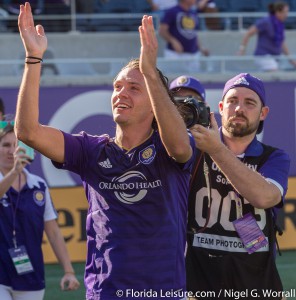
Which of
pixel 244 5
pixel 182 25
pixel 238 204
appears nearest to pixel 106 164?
pixel 238 204

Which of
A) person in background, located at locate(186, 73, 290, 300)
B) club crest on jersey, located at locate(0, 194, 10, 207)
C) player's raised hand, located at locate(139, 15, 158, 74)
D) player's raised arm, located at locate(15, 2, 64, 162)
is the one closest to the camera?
player's raised hand, located at locate(139, 15, 158, 74)

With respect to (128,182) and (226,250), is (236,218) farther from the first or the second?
(128,182)

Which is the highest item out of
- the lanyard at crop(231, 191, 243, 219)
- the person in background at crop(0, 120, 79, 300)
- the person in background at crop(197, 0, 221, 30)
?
the person in background at crop(197, 0, 221, 30)

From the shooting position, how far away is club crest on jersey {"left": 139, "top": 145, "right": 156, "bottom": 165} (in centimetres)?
409

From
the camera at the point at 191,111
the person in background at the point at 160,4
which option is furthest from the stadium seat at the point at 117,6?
the camera at the point at 191,111

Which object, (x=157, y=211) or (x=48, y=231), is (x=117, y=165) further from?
(x=48, y=231)

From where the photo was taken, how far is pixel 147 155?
411cm

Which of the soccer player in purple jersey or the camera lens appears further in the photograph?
the camera lens

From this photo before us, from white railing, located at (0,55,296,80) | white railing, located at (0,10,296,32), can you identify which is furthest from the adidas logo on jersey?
white railing, located at (0,10,296,32)

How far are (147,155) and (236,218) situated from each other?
3.40 ft

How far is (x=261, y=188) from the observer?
4633mm

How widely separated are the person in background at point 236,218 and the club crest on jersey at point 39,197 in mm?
1413

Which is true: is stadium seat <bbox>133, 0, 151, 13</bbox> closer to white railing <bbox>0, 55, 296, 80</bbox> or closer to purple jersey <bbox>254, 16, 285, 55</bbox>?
white railing <bbox>0, 55, 296, 80</bbox>

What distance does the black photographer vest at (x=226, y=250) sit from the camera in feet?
16.2
